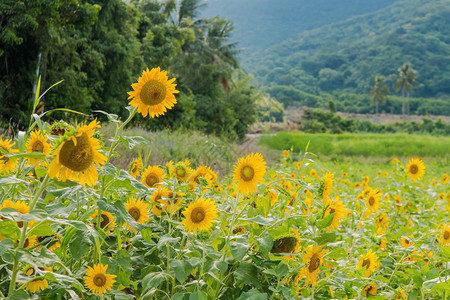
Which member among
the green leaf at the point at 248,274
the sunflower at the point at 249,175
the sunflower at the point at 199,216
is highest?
the sunflower at the point at 249,175

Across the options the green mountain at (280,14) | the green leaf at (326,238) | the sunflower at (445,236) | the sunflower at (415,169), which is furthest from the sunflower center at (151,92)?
the green mountain at (280,14)

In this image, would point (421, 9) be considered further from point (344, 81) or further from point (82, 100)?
point (82, 100)

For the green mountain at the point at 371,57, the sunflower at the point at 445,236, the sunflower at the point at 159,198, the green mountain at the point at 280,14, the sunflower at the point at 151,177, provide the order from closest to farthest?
the sunflower at the point at 159,198, the sunflower at the point at 151,177, the sunflower at the point at 445,236, the green mountain at the point at 371,57, the green mountain at the point at 280,14

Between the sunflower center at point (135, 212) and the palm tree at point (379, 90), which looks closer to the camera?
the sunflower center at point (135, 212)

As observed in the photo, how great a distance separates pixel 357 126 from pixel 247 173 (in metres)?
33.6

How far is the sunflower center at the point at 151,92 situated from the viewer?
92 cm

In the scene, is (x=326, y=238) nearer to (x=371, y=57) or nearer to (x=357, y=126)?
(x=357, y=126)

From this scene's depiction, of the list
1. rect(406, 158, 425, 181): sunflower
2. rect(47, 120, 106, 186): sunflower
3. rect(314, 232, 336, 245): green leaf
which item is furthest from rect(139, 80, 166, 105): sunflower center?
rect(406, 158, 425, 181): sunflower

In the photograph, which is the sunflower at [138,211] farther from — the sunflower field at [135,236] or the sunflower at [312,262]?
the sunflower at [312,262]

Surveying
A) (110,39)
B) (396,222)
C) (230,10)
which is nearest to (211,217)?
(396,222)

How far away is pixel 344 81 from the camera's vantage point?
63.2m

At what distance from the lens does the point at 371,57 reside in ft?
214

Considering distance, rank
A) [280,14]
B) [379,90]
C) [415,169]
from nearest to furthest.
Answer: [415,169] < [379,90] < [280,14]

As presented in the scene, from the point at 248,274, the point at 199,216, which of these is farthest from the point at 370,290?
the point at 199,216
